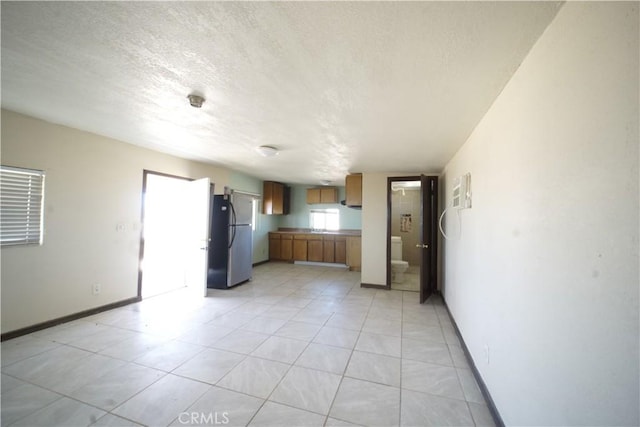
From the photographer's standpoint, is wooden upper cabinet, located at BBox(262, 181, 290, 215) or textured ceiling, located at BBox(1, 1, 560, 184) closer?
textured ceiling, located at BBox(1, 1, 560, 184)

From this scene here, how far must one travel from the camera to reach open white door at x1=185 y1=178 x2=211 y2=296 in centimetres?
382

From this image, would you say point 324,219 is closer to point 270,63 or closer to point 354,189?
point 354,189

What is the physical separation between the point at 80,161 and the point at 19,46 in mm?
1847

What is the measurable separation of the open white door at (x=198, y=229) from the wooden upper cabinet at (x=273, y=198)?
2.61m

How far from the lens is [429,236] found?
13.0ft

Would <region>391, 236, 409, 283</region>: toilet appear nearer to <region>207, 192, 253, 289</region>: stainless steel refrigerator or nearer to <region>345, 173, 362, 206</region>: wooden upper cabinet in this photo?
<region>345, 173, 362, 206</region>: wooden upper cabinet

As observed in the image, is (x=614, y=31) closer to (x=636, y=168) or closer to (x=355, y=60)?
(x=636, y=168)

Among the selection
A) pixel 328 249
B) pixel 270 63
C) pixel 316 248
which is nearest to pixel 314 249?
pixel 316 248

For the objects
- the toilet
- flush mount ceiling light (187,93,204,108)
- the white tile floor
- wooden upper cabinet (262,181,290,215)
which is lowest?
the white tile floor

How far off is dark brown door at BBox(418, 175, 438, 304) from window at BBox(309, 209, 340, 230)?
3.33 m

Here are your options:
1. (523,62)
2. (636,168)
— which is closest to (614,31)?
(636,168)

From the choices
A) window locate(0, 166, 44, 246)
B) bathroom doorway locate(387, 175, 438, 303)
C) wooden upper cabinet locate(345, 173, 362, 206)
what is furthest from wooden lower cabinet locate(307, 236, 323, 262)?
window locate(0, 166, 44, 246)

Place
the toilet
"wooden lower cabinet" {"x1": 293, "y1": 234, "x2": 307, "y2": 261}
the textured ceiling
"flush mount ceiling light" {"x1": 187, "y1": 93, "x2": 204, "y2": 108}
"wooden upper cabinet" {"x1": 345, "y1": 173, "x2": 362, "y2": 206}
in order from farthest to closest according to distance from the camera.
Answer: "wooden lower cabinet" {"x1": 293, "y1": 234, "x2": 307, "y2": 261} < the toilet < "wooden upper cabinet" {"x1": 345, "y1": 173, "x2": 362, "y2": 206} < "flush mount ceiling light" {"x1": 187, "y1": 93, "x2": 204, "y2": 108} < the textured ceiling

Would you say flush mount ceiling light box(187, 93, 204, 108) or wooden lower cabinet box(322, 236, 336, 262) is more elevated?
flush mount ceiling light box(187, 93, 204, 108)
